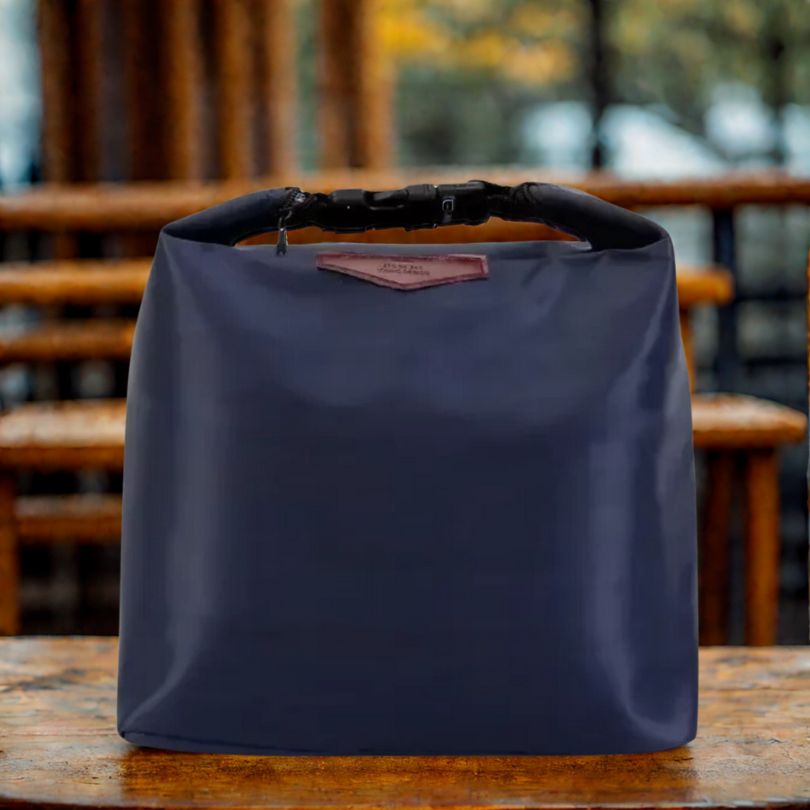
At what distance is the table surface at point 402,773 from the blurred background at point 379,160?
2.09ft

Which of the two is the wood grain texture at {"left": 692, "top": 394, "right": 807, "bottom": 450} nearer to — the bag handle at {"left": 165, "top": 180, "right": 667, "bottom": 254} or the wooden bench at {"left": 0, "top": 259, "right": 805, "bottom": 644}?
the wooden bench at {"left": 0, "top": 259, "right": 805, "bottom": 644}

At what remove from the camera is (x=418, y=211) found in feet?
1.90

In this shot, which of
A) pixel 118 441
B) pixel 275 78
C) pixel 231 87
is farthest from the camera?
A: pixel 275 78

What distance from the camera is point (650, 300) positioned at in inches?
21.4

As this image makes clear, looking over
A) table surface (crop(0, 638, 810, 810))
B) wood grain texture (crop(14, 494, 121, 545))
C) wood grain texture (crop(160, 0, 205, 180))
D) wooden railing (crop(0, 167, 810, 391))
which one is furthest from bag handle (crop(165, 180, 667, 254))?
wood grain texture (crop(160, 0, 205, 180))

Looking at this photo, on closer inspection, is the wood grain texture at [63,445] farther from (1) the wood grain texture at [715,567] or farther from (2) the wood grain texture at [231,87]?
(2) the wood grain texture at [231,87]

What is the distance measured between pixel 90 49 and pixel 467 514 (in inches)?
103

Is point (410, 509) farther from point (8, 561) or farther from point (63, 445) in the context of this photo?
point (8, 561)

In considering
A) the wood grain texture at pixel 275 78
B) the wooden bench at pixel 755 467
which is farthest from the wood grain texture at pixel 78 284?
the wood grain texture at pixel 275 78

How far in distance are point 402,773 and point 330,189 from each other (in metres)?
1.14

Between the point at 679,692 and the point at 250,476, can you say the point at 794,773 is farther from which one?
the point at 250,476

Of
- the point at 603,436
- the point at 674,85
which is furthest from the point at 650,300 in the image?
the point at 674,85

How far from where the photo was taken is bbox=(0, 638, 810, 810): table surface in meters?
0.49

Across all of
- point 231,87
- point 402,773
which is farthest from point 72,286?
point 231,87
